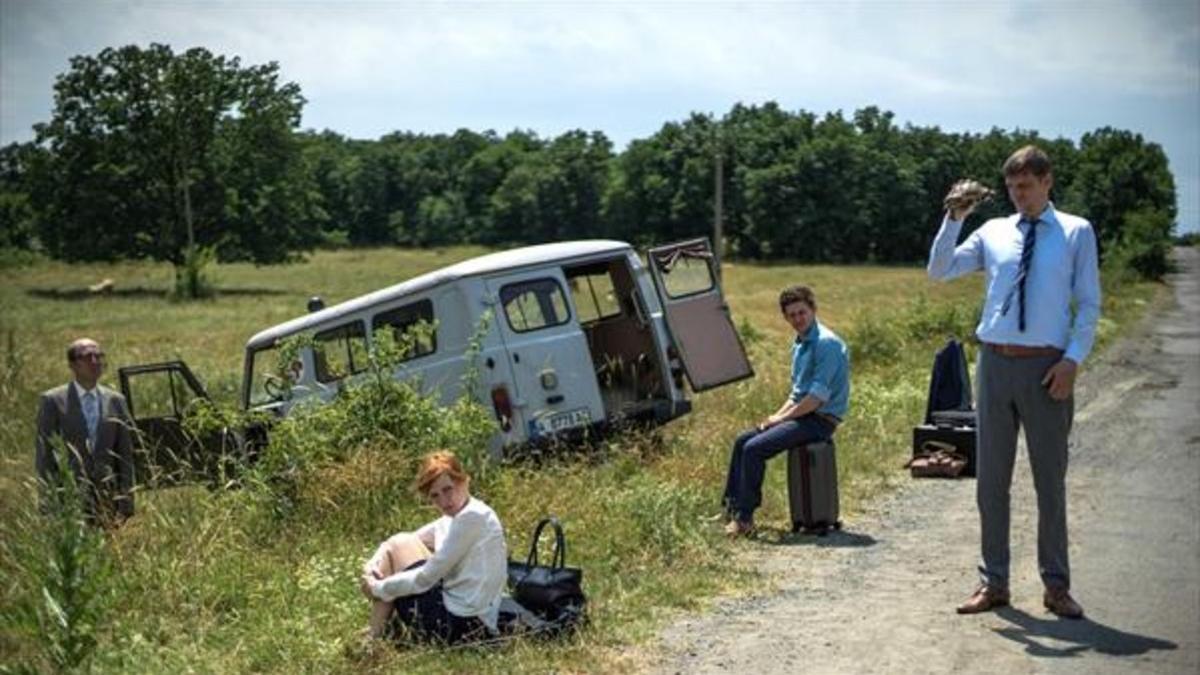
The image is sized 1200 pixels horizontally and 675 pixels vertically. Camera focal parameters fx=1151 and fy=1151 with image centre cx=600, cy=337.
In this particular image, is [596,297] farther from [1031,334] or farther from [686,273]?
[1031,334]

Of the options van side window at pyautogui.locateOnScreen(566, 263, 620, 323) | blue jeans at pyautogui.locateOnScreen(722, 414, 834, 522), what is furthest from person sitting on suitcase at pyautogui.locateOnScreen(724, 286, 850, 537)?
van side window at pyautogui.locateOnScreen(566, 263, 620, 323)

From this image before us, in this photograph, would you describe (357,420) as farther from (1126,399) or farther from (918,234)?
(918,234)

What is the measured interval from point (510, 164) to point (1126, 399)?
376 ft

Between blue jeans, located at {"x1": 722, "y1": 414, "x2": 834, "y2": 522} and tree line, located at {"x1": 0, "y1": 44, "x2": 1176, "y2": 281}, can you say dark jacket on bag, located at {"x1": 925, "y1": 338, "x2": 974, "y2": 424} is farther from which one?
tree line, located at {"x1": 0, "y1": 44, "x2": 1176, "y2": 281}

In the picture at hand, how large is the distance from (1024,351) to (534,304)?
6.69 m

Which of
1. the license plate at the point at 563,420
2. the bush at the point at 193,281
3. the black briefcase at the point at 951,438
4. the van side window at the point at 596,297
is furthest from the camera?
the bush at the point at 193,281

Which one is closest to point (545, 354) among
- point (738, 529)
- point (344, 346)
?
point (344, 346)

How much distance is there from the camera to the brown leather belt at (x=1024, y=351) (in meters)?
5.55

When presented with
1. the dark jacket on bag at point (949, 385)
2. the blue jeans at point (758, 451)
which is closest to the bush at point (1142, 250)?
the dark jacket on bag at point (949, 385)

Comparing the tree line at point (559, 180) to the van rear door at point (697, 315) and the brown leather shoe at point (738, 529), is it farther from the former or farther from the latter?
the brown leather shoe at point (738, 529)

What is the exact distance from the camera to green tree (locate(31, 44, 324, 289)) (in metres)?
60.5

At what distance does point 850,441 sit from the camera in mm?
11867

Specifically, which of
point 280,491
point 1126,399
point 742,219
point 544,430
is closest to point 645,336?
point 544,430

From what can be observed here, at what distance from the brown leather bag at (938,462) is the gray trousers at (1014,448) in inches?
172
